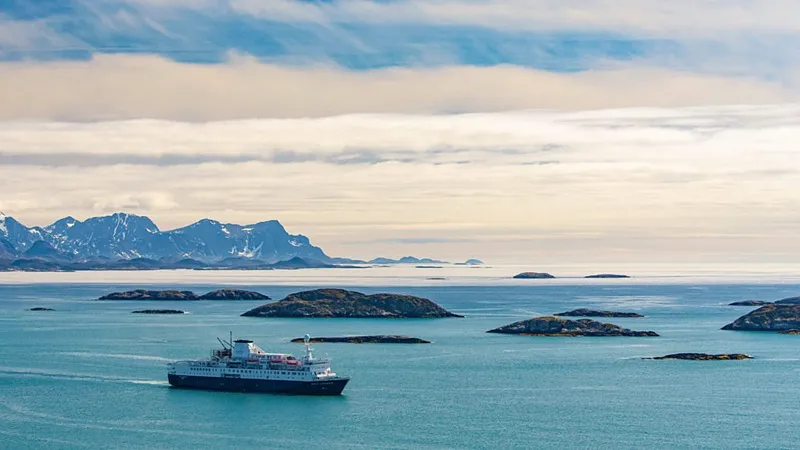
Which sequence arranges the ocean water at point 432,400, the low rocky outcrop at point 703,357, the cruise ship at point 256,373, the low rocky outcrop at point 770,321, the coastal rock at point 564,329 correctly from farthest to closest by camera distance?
1. the low rocky outcrop at point 770,321
2. the coastal rock at point 564,329
3. the low rocky outcrop at point 703,357
4. the cruise ship at point 256,373
5. the ocean water at point 432,400

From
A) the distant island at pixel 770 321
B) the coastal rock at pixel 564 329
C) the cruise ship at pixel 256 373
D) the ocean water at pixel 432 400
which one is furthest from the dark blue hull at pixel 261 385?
the distant island at pixel 770 321

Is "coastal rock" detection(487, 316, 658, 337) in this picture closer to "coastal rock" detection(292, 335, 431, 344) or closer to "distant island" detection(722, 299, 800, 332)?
"distant island" detection(722, 299, 800, 332)

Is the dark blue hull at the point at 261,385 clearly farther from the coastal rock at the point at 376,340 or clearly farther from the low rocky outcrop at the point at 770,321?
the low rocky outcrop at the point at 770,321

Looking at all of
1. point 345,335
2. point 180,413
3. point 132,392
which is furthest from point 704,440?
point 345,335

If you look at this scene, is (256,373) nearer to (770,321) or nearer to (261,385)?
(261,385)

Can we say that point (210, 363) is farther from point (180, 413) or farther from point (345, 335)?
point (345, 335)

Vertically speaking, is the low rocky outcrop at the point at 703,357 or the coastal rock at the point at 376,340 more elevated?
the coastal rock at the point at 376,340

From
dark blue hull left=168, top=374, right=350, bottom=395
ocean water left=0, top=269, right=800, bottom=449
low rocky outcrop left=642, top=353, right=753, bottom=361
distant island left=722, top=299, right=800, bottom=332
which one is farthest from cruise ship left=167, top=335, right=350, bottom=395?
distant island left=722, top=299, right=800, bottom=332
